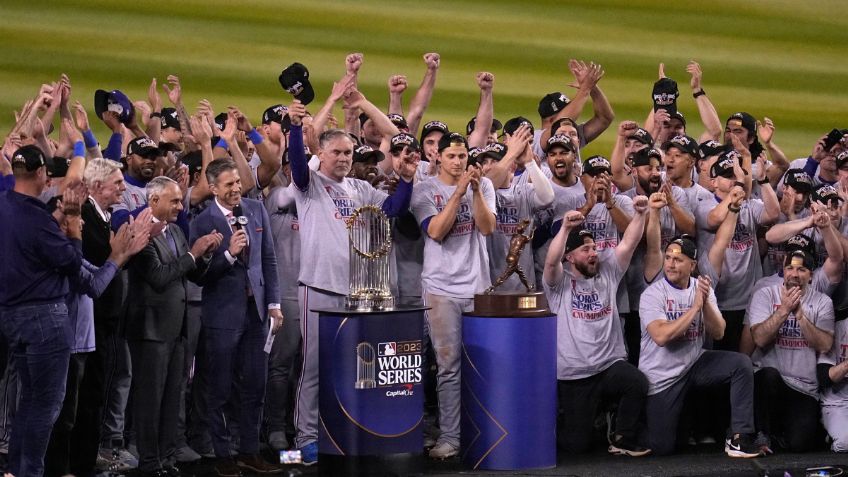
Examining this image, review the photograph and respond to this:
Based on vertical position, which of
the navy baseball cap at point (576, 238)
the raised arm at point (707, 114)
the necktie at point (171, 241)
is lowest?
the necktie at point (171, 241)

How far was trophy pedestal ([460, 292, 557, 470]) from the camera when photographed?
19.6 ft

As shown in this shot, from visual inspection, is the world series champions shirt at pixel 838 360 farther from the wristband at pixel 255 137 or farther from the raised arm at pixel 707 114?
the wristband at pixel 255 137

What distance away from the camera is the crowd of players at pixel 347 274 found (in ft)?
17.7

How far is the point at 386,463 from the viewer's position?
5.74 meters

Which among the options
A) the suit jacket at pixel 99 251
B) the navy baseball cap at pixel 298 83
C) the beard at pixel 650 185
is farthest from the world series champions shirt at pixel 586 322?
the suit jacket at pixel 99 251

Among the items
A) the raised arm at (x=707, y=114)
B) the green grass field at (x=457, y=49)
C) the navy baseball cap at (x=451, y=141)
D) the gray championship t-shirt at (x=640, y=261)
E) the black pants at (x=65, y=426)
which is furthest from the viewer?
the green grass field at (x=457, y=49)

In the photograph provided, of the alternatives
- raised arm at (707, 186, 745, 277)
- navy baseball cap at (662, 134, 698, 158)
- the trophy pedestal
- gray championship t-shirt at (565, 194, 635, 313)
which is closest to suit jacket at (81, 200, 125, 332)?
the trophy pedestal

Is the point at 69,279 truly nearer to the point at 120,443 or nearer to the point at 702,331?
the point at 120,443

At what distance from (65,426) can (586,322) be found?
8.45ft

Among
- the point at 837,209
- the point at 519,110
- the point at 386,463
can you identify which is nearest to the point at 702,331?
the point at 837,209

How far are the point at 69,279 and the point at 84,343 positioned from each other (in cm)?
29

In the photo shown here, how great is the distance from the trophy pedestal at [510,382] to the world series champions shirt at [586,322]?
53cm

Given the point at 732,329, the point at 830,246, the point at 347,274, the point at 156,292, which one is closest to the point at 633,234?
the point at 732,329

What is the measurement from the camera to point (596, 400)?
6590 millimetres
